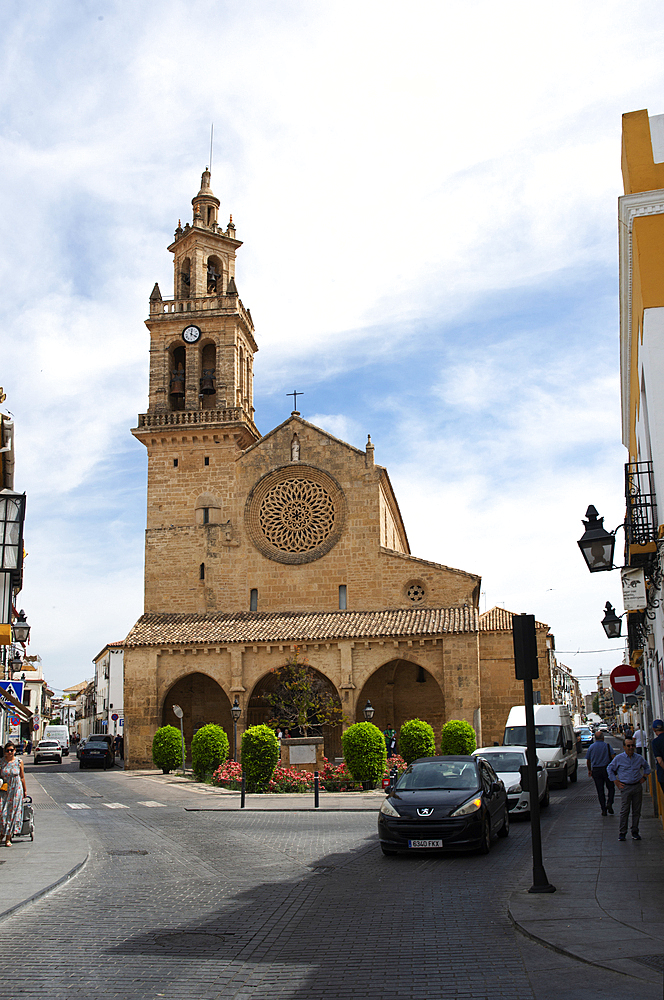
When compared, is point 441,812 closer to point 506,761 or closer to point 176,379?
point 506,761

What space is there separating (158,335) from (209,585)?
11179 millimetres

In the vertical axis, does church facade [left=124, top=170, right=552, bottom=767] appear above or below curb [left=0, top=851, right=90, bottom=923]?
above

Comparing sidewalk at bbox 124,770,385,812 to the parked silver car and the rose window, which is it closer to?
the rose window

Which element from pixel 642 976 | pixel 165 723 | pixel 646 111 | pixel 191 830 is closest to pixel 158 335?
pixel 165 723

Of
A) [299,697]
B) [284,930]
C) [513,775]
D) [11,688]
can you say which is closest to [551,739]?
[513,775]

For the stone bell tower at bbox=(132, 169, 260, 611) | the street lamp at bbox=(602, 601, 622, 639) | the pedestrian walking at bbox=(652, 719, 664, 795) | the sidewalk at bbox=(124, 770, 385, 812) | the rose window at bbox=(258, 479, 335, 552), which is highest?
the stone bell tower at bbox=(132, 169, 260, 611)

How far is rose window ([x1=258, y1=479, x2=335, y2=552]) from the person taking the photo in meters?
35.0

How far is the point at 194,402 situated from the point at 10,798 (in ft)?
85.1

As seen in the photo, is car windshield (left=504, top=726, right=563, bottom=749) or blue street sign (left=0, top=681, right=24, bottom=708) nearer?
blue street sign (left=0, top=681, right=24, bottom=708)

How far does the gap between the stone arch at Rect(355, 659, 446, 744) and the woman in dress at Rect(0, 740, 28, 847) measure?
21950mm

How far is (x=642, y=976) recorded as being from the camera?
5.34m

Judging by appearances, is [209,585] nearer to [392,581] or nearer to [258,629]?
[258,629]

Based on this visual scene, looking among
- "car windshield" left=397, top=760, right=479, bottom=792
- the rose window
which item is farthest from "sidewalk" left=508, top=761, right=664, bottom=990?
Result: the rose window

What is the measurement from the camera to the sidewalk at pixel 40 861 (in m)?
8.61
